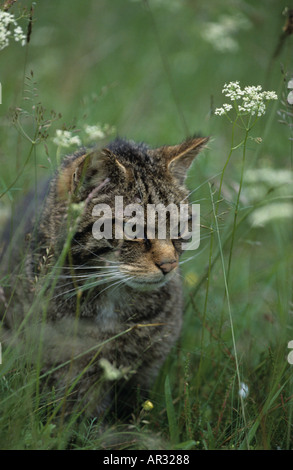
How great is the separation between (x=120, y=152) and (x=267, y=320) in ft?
4.42

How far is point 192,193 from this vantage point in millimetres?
2699

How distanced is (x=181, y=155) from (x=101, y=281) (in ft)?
2.34

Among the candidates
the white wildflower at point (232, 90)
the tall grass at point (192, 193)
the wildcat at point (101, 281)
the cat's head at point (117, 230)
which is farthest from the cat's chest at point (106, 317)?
the white wildflower at point (232, 90)

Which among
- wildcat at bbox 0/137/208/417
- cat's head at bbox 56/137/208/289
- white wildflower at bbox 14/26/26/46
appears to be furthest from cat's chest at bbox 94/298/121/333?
white wildflower at bbox 14/26/26/46

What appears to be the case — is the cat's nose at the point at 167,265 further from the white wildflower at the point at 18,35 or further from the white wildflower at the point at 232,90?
the white wildflower at the point at 18,35

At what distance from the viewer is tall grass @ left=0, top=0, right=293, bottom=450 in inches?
83.4

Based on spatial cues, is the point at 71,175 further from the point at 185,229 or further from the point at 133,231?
the point at 185,229

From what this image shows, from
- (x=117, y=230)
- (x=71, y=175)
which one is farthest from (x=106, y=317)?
(x=71, y=175)

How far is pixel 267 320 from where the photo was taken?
3139mm

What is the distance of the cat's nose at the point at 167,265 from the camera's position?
89.9 inches

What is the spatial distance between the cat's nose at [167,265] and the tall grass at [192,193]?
17 cm

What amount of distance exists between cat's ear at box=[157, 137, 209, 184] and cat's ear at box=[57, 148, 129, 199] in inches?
10.9

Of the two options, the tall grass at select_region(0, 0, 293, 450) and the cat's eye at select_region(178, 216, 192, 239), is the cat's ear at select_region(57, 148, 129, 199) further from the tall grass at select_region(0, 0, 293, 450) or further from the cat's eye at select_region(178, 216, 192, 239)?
the cat's eye at select_region(178, 216, 192, 239)
